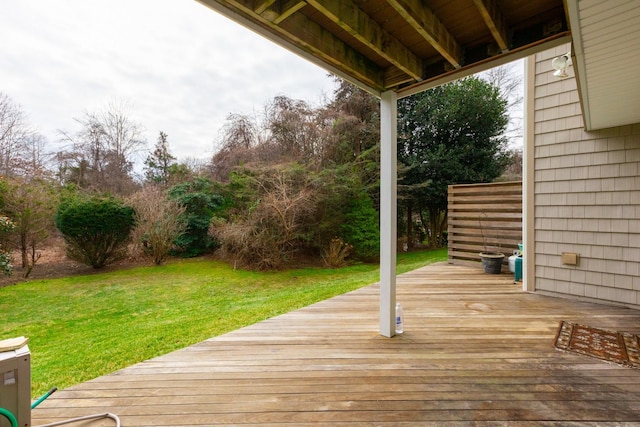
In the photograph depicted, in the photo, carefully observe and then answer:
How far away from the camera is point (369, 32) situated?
168cm

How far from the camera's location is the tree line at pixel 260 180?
5.87 m

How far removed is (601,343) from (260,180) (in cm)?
628

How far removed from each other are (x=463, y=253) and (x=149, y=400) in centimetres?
519

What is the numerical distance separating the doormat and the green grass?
2.48 m

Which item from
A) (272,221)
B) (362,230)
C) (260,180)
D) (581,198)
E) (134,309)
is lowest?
(134,309)

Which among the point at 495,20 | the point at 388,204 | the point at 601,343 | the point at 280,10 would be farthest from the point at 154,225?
the point at 601,343

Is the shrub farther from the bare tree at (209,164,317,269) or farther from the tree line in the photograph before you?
the bare tree at (209,164,317,269)

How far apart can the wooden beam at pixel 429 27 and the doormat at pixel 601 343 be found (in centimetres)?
226

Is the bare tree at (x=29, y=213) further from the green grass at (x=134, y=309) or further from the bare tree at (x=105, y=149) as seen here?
the bare tree at (x=105, y=149)

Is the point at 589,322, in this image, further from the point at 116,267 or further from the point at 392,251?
the point at 116,267

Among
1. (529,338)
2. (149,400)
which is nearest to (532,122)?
A: (529,338)

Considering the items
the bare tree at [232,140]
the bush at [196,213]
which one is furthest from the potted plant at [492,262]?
the bare tree at [232,140]

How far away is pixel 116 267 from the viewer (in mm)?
6473

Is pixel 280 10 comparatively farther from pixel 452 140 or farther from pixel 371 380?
pixel 452 140
